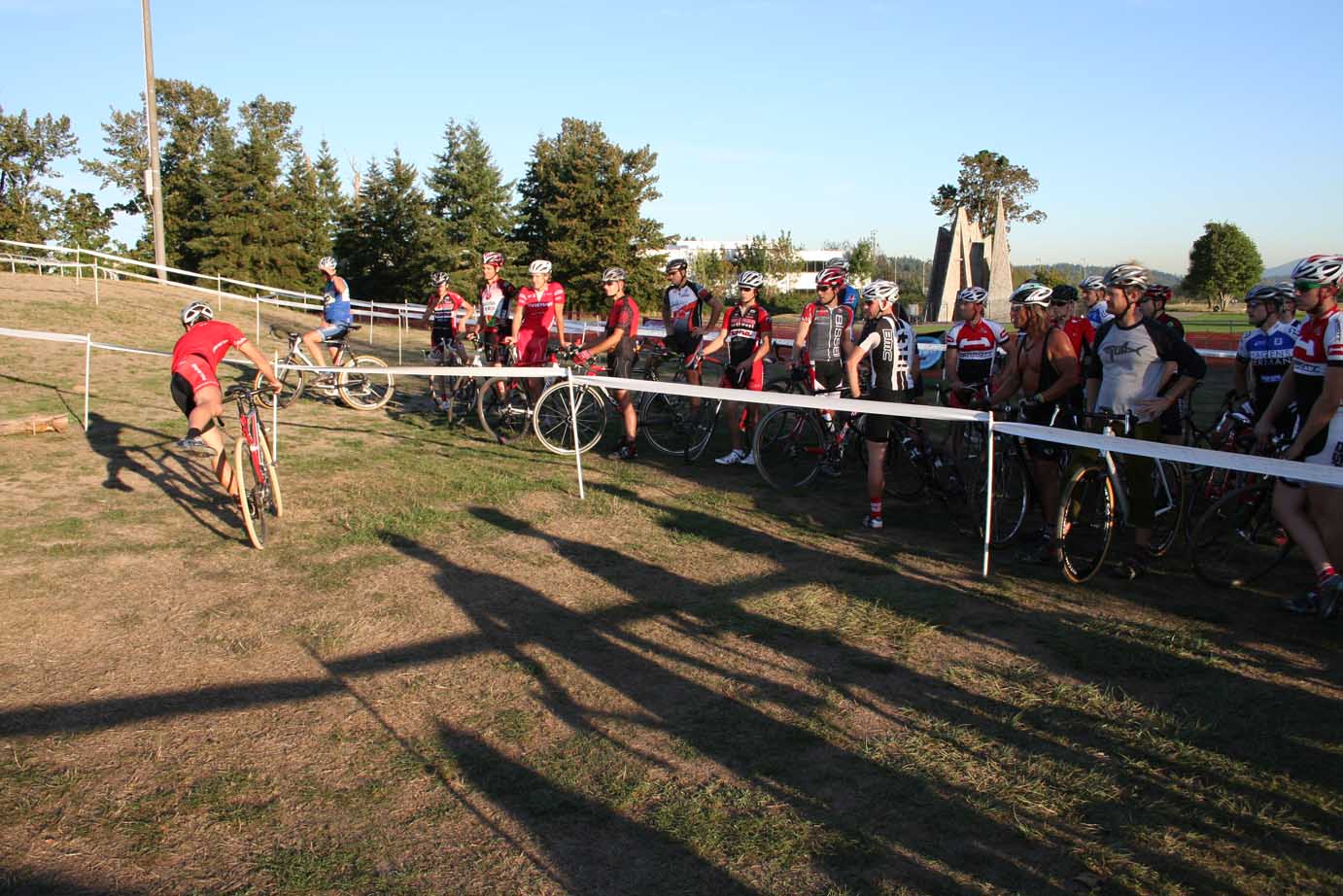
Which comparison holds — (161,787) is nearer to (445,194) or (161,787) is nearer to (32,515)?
(32,515)

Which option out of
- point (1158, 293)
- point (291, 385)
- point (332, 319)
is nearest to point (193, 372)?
point (332, 319)

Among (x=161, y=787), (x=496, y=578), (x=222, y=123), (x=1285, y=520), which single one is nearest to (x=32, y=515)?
(x=496, y=578)

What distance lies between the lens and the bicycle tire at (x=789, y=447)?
9.23 meters

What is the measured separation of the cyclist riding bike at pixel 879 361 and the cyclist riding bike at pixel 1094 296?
1.68 m

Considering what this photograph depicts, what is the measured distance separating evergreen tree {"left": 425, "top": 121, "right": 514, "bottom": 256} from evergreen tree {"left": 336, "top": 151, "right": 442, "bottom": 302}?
40.6 inches

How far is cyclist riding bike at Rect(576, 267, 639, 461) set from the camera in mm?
10055

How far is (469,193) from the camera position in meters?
44.8

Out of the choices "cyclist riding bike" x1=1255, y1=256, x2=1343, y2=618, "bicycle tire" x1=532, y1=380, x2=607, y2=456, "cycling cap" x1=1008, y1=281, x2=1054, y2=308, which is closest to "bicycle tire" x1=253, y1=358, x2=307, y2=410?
"bicycle tire" x1=532, y1=380, x2=607, y2=456

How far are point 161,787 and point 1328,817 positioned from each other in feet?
15.4

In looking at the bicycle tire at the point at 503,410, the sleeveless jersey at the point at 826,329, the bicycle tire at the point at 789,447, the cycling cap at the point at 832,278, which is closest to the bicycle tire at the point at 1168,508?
the bicycle tire at the point at 789,447

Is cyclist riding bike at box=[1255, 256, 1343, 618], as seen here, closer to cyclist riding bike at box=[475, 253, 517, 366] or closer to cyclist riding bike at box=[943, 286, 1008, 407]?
cyclist riding bike at box=[943, 286, 1008, 407]

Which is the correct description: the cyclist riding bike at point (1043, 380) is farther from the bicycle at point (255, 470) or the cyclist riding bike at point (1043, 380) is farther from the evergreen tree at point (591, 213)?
the evergreen tree at point (591, 213)

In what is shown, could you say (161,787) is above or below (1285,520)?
below

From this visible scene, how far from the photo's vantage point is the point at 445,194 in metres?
45.1
